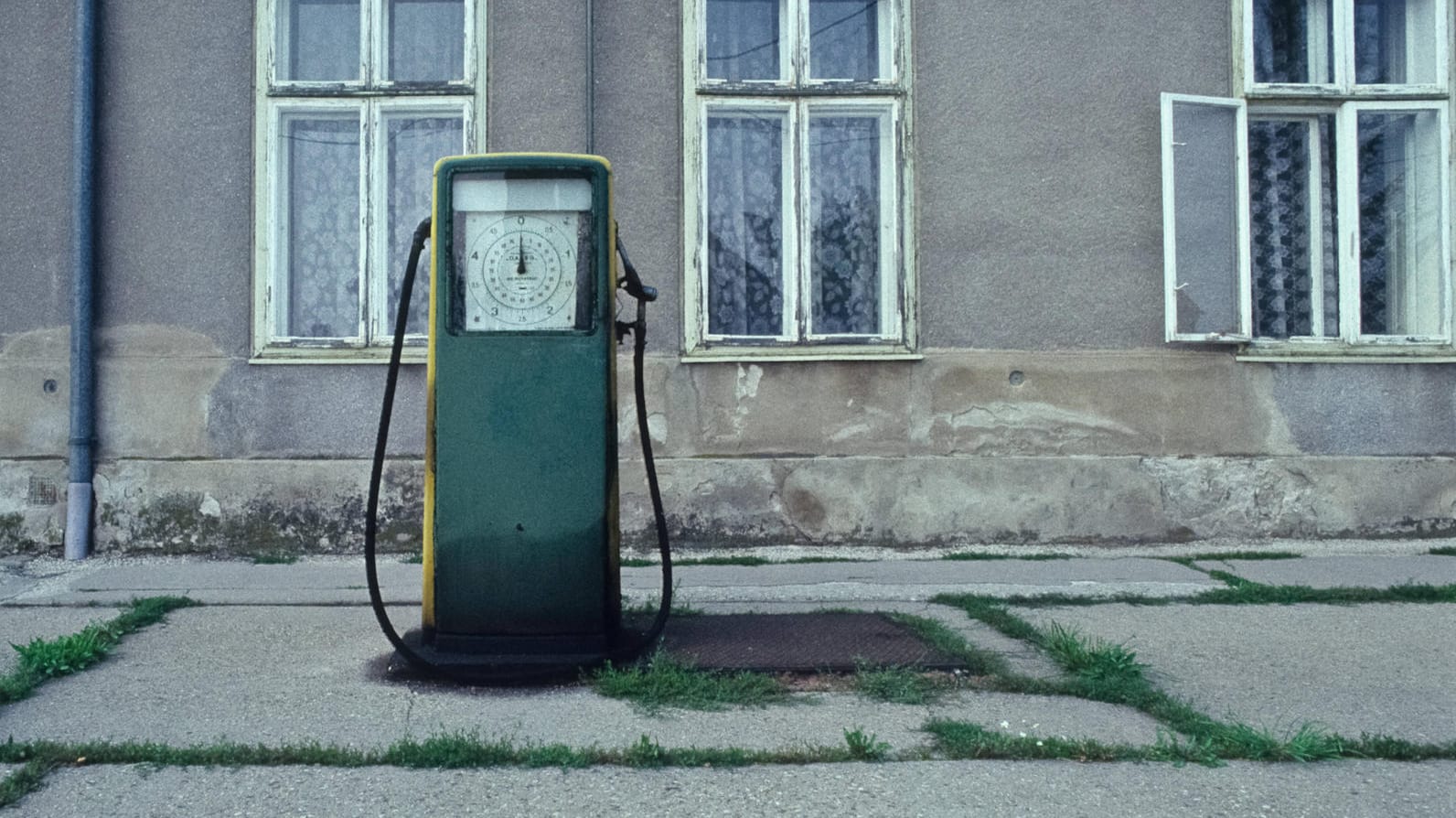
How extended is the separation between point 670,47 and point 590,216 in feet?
10.4

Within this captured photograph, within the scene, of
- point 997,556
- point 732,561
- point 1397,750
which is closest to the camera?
point 1397,750

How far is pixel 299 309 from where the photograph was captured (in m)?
6.87

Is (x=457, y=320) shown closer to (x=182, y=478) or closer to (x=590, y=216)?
(x=590, y=216)

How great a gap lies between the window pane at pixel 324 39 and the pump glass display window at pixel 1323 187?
4780mm

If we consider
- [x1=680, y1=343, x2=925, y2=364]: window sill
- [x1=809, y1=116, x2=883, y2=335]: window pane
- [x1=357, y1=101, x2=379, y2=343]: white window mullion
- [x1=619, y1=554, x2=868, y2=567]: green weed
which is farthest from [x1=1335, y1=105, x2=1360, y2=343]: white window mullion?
[x1=357, y1=101, x2=379, y2=343]: white window mullion

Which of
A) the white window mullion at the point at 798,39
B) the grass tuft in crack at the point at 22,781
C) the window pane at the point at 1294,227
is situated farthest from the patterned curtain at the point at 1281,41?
the grass tuft in crack at the point at 22,781

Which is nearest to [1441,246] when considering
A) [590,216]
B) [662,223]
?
[662,223]

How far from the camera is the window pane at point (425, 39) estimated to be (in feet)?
22.5

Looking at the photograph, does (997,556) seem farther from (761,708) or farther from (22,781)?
(22,781)

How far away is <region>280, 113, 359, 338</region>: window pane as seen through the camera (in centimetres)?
687

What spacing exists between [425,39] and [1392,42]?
19.0ft

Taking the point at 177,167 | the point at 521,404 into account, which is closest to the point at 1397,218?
the point at 521,404

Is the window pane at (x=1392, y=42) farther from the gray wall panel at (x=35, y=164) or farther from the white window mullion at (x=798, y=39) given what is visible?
the gray wall panel at (x=35, y=164)

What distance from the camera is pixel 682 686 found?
3.71 meters
